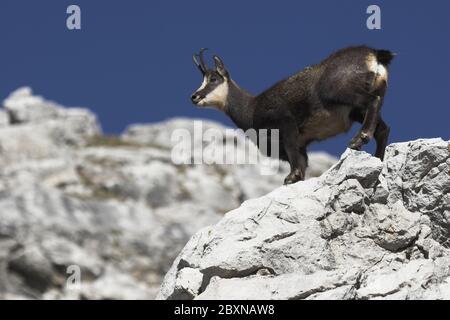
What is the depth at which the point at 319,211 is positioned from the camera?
1301 cm

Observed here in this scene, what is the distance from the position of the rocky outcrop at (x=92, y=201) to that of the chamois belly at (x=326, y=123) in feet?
83.0

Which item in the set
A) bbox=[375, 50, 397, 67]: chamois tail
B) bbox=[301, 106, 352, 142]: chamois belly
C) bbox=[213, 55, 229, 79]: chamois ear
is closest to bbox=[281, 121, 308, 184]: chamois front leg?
bbox=[301, 106, 352, 142]: chamois belly

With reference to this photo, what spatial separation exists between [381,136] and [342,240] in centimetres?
295

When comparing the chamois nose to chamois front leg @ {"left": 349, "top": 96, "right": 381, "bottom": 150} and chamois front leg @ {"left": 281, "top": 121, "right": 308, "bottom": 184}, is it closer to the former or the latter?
chamois front leg @ {"left": 281, "top": 121, "right": 308, "bottom": 184}

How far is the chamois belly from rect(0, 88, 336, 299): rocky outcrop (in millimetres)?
25287

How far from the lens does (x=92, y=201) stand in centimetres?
5631

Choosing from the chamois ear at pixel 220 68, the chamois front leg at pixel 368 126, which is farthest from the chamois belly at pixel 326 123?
the chamois ear at pixel 220 68

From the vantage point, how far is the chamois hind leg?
15.0 meters

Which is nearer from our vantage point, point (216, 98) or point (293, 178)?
point (293, 178)

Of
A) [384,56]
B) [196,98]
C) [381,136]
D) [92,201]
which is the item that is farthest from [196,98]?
[92,201]

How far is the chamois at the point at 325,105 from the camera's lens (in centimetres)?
1510

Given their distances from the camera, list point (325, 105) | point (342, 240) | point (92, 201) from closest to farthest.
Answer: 1. point (342, 240)
2. point (325, 105)
3. point (92, 201)

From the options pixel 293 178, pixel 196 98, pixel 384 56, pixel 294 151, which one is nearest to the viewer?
pixel 384 56

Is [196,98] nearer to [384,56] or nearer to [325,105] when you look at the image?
[325,105]
